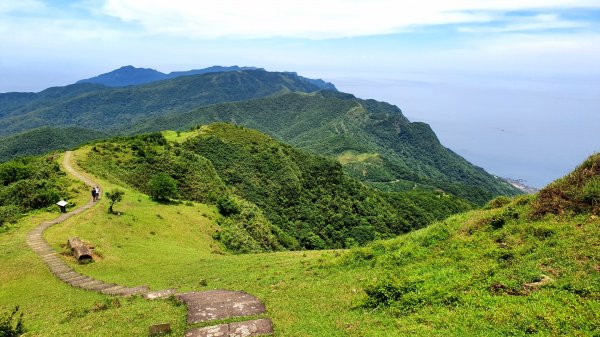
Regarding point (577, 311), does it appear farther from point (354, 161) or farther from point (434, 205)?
point (354, 161)

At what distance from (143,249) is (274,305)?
19.0 metres

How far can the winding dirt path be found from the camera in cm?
1434

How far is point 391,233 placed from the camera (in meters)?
80.8

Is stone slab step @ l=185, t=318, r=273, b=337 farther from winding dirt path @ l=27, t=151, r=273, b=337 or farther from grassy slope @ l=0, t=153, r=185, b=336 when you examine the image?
grassy slope @ l=0, t=153, r=185, b=336

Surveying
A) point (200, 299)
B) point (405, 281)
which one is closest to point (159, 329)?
point (200, 299)

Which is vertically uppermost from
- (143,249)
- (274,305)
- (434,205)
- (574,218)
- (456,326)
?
(574,218)

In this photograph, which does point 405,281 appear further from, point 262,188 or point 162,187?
point 262,188

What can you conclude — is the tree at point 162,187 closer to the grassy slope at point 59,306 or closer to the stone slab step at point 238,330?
the grassy slope at point 59,306

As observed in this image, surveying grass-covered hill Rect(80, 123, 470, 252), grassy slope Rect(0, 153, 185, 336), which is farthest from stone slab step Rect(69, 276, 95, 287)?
grass-covered hill Rect(80, 123, 470, 252)

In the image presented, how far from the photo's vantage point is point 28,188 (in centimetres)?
4009

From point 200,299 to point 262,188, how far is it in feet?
194

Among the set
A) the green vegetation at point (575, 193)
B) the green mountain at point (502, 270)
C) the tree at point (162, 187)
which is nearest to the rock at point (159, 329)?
the green mountain at point (502, 270)

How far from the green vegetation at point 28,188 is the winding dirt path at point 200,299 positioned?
7.77 m

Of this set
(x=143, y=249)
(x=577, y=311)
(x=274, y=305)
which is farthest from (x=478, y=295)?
(x=143, y=249)
